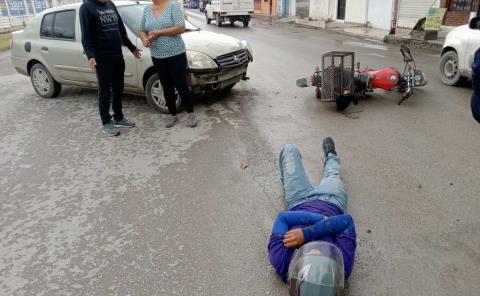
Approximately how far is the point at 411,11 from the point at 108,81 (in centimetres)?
1539

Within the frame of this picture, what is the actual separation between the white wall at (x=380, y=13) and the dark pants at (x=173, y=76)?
15.8 meters

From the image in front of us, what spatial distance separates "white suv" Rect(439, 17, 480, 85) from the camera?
6.92 m

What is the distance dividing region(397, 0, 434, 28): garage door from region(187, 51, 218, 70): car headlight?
13376 mm

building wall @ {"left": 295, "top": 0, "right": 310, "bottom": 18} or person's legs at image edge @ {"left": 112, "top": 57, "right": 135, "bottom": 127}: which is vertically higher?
person's legs at image edge @ {"left": 112, "top": 57, "right": 135, "bottom": 127}

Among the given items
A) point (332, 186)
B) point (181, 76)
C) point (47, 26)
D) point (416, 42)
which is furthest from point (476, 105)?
point (416, 42)

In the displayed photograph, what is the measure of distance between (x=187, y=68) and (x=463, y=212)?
4051mm

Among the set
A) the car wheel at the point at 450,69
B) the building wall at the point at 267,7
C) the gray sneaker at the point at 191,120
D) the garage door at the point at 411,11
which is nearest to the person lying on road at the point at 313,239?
the gray sneaker at the point at 191,120

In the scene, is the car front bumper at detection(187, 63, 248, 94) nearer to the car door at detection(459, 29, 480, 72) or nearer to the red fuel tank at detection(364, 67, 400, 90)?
the red fuel tank at detection(364, 67, 400, 90)

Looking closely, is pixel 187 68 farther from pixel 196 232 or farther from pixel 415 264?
pixel 415 264

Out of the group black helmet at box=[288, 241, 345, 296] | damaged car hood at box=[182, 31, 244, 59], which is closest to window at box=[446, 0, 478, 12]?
damaged car hood at box=[182, 31, 244, 59]

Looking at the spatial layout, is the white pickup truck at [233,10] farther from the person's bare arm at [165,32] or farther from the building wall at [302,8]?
the person's bare arm at [165,32]

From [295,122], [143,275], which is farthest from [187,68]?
[143,275]

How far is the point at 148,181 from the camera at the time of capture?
176 inches

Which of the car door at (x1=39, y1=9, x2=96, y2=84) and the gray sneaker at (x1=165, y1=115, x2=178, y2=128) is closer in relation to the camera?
the gray sneaker at (x1=165, y1=115, x2=178, y2=128)
